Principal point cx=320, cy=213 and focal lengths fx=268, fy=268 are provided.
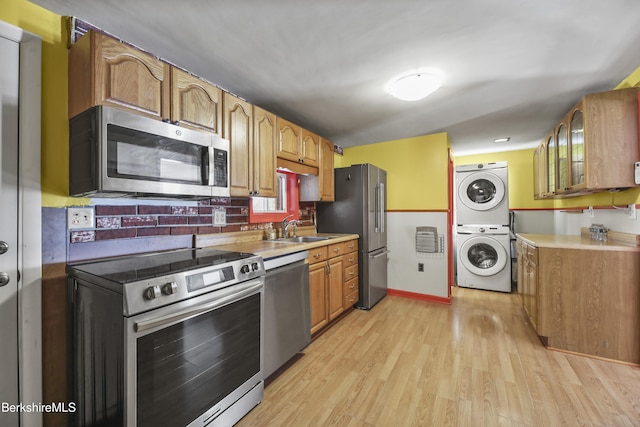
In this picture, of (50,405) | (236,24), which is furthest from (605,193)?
(50,405)

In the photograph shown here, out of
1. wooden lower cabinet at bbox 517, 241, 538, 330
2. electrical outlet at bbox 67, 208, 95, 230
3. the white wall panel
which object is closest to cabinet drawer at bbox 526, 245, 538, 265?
wooden lower cabinet at bbox 517, 241, 538, 330

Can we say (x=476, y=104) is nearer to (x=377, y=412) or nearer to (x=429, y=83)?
(x=429, y=83)

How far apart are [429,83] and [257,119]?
55.5 inches

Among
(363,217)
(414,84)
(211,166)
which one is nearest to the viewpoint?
(211,166)

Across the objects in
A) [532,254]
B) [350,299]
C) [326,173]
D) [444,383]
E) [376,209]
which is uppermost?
[326,173]

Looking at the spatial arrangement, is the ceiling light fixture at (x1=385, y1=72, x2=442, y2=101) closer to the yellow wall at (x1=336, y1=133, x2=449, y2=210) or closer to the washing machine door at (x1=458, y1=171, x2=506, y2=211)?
the yellow wall at (x1=336, y1=133, x2=449, y2=210)

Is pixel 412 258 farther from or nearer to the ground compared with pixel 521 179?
nearer to the ground

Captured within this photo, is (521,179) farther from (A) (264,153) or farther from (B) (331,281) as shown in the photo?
(A) (264,153)

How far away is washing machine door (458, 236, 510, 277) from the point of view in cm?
388

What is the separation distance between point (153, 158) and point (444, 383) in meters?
2.32

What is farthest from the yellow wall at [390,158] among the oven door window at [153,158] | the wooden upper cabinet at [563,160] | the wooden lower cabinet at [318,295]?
the wooden lower cabinet at [318,295]

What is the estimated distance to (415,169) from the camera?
3699 mm

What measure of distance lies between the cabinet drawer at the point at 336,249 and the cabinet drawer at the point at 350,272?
0.76 ft

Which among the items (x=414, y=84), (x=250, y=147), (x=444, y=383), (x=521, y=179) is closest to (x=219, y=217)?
(x=250, y=147)
